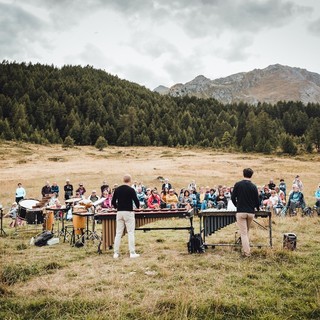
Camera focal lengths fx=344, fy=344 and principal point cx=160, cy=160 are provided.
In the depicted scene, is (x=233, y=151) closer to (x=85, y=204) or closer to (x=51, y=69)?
(x=85, y=204)

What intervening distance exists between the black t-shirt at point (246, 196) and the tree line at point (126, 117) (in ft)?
245

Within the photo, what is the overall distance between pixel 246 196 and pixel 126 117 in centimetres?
10058

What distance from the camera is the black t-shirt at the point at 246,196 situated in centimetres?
909

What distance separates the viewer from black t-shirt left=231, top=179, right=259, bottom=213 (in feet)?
29.8

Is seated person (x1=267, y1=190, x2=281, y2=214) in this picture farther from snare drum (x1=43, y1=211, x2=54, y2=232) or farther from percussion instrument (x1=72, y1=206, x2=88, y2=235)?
snare drum (x1=43, y1=211, x2=54, y2=232)

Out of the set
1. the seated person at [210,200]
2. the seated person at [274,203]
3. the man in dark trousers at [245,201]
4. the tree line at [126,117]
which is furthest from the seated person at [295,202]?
the tree line at [126,117]

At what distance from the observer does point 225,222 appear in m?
10.0

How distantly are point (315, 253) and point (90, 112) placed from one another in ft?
372

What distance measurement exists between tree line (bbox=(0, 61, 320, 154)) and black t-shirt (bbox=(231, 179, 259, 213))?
7455 centimetres

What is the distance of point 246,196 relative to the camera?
9.14 meters

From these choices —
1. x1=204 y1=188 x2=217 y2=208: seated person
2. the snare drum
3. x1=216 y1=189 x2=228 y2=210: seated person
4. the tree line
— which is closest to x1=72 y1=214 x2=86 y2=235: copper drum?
the snare drum

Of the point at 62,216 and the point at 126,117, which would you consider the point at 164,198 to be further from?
the point at 126,117

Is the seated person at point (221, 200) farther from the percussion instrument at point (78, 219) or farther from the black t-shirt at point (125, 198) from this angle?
the black t-shirt at point (125, 198)

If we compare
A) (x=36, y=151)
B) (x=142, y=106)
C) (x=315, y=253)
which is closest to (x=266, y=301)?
(x=315, y=253)
